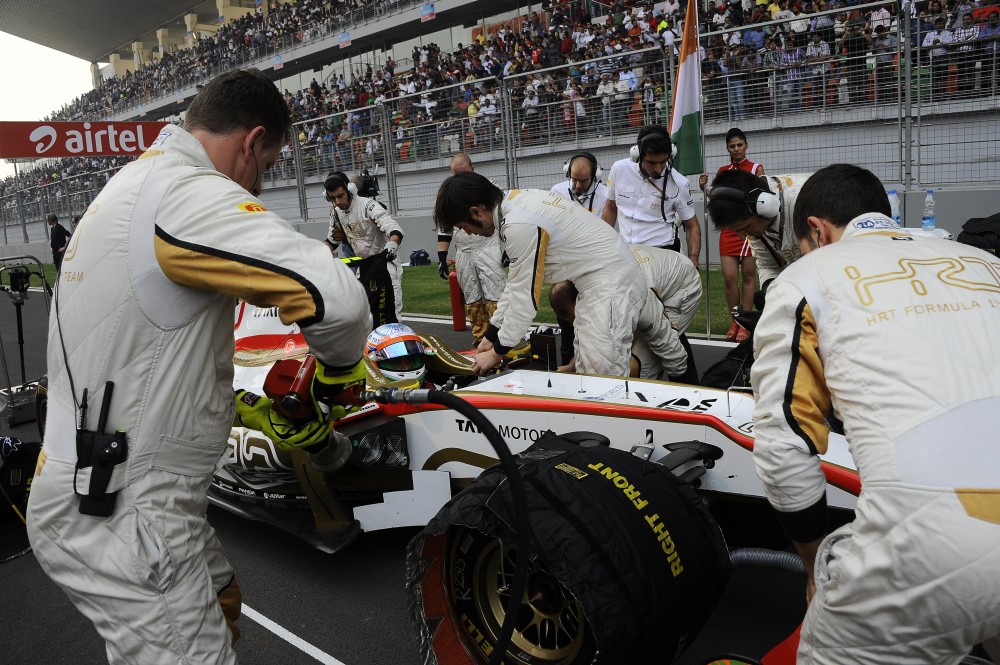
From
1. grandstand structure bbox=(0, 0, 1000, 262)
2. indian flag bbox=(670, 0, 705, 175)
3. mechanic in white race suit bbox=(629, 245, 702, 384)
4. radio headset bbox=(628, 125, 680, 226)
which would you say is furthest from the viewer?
grandstand structure bbox=(0, 0, 1000, 262)

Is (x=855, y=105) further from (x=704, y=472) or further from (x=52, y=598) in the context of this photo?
(x=52, y=598)

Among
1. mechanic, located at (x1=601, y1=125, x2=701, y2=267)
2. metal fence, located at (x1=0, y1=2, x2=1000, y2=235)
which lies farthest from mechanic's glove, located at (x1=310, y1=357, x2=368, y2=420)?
metal fence, located at (x1=0, y1=2, x2=1000, y2=235)

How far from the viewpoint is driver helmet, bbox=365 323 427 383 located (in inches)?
159

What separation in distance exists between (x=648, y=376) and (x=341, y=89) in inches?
1005

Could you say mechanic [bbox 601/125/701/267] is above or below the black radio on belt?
above

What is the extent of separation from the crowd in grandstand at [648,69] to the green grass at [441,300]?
2049 millimetres

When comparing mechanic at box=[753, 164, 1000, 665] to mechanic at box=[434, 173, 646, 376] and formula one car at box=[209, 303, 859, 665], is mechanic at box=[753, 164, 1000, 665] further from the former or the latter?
mechanic at box=[434, 173, 646, 376]

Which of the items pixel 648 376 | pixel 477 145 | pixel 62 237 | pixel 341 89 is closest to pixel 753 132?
pixel 477 145

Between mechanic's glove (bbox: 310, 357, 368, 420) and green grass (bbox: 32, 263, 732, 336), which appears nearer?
mechanic's glove (bbox: 310, 357, 368, 420)

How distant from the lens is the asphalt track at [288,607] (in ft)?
9.46

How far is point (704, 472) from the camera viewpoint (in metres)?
2.57

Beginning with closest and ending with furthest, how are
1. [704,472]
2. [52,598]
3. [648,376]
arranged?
[704,472] → [52,598] → [648,376]

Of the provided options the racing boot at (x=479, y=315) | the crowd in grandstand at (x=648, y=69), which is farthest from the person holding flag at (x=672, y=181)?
the crowd in grandstand at (x=648, y=69)

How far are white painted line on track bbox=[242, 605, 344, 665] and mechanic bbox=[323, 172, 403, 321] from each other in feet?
15.3
